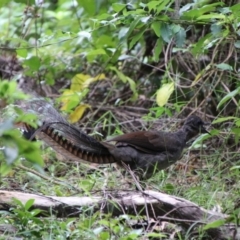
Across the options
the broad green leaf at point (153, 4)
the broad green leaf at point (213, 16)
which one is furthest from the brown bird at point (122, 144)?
the broad green leaf at point (213, 16)

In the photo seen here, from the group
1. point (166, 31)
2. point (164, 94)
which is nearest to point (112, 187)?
point (166, 31)

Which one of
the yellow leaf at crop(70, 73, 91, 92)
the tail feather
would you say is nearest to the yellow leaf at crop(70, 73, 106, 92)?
the yellow leaf at crop(70, 73, 91, 92)

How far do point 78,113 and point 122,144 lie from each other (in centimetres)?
158

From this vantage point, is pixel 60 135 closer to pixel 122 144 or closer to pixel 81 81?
pixel 122 144

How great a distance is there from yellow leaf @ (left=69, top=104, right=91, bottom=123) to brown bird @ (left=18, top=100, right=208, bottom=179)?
145 centimetres

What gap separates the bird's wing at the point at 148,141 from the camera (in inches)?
212

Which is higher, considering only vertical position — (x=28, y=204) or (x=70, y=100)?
(x=28, y=204)

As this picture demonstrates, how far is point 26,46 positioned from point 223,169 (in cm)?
173

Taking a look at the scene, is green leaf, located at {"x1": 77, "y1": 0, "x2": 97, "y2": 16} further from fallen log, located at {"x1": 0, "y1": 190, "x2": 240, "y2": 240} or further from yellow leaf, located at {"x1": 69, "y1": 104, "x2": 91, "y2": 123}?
yellow leaf, located at {"x1": 69, "y1": 104, "x2": 91, "y2": 123}

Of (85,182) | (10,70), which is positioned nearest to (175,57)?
(10,70)

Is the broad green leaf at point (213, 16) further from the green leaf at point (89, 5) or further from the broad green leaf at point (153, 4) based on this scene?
the green leaf at point (89, 5)

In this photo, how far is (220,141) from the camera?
6035 mm

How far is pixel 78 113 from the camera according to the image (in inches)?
272

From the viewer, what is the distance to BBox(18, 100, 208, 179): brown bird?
4.87 m
